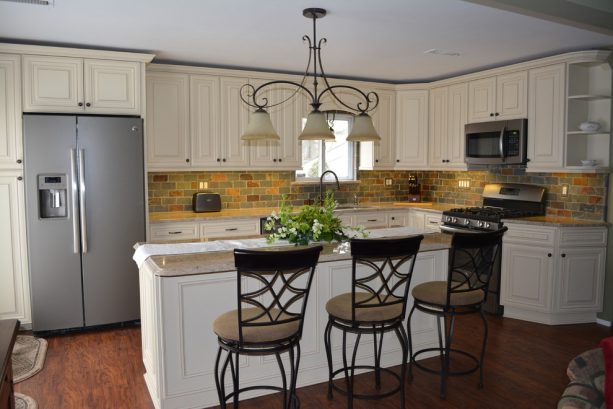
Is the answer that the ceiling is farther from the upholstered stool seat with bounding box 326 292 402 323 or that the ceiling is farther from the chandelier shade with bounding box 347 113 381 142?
the upholstered stool seat with bounding box 326 292 402 323

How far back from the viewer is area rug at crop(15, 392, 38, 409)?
116 inches

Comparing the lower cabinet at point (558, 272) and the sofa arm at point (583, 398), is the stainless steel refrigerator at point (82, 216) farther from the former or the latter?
the sofa arm at point (583, 398)

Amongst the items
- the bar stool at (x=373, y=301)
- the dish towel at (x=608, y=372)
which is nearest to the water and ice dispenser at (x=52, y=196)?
the bar stool at (x=373, y=301)

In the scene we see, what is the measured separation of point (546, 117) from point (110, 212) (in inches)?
160

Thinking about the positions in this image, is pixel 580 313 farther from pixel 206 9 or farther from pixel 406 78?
pixel 206 9

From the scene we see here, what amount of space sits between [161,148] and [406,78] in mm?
3006

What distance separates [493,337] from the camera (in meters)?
4.17

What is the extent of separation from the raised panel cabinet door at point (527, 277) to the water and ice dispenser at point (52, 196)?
13.0 feet

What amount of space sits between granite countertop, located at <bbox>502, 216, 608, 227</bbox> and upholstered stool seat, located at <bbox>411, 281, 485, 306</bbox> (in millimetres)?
1694

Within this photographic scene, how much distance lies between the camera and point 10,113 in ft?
13.5

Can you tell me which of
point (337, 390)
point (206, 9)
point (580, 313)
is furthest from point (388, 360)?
point (206, 9)

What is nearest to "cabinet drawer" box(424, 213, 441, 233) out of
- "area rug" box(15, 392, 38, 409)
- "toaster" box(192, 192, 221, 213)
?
"toaster" box(192, 192, 221, 213)

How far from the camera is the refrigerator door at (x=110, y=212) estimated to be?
4191 mm

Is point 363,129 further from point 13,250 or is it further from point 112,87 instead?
point 13,250
